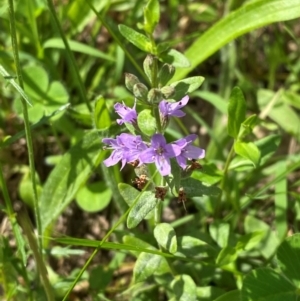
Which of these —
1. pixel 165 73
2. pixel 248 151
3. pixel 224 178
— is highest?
pixel 165 73

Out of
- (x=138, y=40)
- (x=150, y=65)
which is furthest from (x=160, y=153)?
(x=138, y=40)

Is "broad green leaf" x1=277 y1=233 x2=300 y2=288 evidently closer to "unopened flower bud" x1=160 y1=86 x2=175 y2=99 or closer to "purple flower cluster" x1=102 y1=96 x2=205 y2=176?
"purple flower cluster" x1=102 y1=96 x2=205 y2=176

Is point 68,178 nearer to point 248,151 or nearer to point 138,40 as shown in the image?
point 138,40

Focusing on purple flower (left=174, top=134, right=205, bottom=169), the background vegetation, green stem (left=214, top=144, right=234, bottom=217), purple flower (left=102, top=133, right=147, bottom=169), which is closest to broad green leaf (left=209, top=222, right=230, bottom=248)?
the background vegetation

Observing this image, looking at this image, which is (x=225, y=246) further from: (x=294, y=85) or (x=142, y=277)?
(x=294, y=85)

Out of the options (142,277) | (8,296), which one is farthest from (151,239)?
(8,296)

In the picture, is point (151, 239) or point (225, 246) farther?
point (151, 239)
